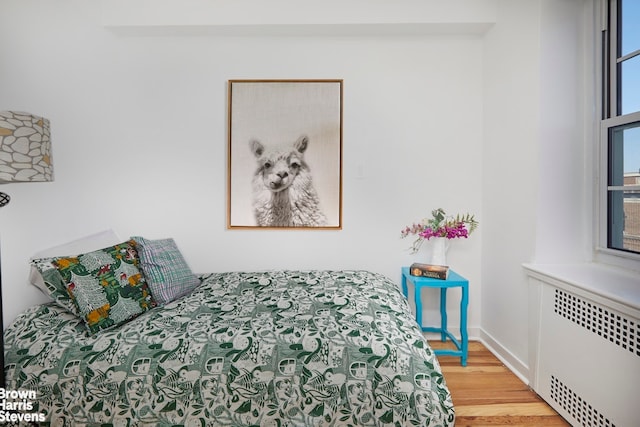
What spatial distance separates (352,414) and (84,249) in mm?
1957

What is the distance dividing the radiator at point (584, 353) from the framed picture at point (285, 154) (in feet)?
4.87

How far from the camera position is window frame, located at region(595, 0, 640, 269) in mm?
1803

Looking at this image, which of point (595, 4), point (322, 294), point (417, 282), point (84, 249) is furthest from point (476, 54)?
point (84, 249)

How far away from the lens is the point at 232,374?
131cm

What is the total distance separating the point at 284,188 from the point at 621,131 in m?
2.18

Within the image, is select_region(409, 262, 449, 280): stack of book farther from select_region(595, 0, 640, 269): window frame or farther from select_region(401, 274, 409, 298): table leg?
select_region(595, 0, 640, 269): window frame

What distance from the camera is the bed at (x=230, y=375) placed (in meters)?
1.27

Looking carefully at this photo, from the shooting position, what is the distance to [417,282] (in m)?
Result: 2.19

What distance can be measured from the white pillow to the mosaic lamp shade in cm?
57

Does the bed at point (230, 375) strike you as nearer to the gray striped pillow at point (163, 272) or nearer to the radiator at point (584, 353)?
the gray striped pillow at point (163, 272)

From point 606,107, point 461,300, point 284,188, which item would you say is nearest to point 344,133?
point 284,188

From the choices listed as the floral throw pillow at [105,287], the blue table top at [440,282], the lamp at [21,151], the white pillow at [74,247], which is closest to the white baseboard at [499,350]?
the blue table top at [440,282]

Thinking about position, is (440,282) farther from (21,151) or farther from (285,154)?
(21,151)

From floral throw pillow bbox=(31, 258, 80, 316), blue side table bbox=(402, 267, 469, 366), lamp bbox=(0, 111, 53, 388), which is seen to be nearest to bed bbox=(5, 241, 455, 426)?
floral throw pillow bbox=(31, 258, 80, 316)
